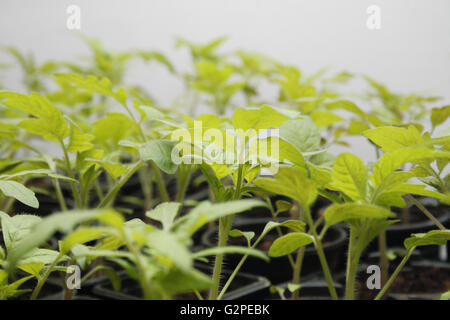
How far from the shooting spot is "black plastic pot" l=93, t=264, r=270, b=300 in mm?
620

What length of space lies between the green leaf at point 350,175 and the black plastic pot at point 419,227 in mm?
646

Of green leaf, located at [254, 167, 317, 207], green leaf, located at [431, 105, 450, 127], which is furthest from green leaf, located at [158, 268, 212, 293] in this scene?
green leaf, located at [431, 105, 450, 127]

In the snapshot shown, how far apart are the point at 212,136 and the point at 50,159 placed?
269 mm

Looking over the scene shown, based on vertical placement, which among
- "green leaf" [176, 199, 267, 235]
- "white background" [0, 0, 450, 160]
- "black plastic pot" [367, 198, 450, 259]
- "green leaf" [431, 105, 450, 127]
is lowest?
"black plastic pot" [367, 198, 450, 259]

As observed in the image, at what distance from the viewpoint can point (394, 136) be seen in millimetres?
408

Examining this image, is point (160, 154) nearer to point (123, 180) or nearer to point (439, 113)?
point (123, 180)

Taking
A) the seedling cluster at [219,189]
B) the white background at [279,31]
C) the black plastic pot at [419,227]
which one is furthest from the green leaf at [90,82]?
the black plastic pot at [419,227]

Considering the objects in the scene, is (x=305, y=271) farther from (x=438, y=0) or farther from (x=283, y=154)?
(x=438, y=0)

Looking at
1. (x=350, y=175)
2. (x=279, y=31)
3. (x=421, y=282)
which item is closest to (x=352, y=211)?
(x=350, y=175)

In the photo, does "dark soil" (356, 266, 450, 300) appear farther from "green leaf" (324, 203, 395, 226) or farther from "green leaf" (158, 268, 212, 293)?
"green leaf" (158, 268, 212, 293)

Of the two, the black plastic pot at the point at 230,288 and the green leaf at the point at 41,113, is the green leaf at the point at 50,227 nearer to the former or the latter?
the green leaf at the point at 41,113

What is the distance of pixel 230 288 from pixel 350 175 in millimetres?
425

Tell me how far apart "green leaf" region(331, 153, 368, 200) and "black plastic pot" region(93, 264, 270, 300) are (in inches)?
11.7

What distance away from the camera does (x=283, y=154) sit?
391mm
